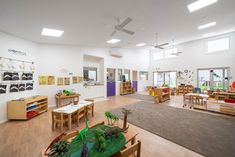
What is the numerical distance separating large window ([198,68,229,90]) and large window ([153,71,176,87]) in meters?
2.08

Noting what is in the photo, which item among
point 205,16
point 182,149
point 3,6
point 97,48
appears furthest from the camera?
point 97,48

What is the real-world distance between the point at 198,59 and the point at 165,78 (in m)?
3.26

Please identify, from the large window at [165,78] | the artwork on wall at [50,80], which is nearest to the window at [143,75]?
the large window at [165,78]

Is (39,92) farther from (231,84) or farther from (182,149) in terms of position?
(231,84)

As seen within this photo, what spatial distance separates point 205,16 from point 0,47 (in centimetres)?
769

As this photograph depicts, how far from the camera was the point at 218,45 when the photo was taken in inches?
324

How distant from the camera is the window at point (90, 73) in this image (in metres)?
8.12

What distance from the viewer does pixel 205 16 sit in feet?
14.1

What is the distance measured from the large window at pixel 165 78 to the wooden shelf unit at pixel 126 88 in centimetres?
345

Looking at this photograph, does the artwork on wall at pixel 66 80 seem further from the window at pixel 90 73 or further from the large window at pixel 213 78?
the large window at pixel 213 78

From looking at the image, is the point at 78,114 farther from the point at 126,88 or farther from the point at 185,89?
the point at 185,89

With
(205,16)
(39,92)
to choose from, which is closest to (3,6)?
(39,92)

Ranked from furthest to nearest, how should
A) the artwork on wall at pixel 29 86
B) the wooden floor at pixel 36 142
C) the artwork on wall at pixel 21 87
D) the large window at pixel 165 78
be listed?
the large window at pixel 165 78
the artwork on wall at pixel 29 86
the artwork on wall at pixel 21 87
the wooden floor at pixel 36 142

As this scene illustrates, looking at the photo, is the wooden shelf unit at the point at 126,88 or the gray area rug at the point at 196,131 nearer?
the gray area rug at the point at 196,131
